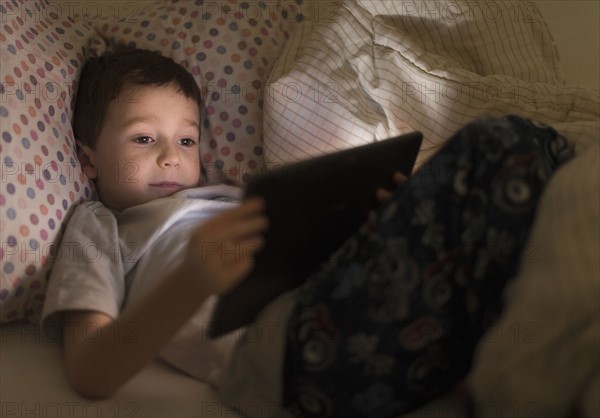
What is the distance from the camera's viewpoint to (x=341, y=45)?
1.03 m

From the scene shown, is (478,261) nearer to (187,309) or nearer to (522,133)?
(522,133)

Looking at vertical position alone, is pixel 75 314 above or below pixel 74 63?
below

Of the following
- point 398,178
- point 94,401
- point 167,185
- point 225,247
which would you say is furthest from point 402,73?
point 94,401

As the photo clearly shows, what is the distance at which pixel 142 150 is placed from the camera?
0.93 metres

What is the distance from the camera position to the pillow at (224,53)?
106 cm

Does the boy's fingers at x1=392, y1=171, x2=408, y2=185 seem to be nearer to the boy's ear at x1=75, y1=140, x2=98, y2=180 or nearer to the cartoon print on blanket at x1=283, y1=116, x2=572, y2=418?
the cartoon print on blanket at x1=283, y1=116, x2=572, y2=418

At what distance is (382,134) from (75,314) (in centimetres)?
51

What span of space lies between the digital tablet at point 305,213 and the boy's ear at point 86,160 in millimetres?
422

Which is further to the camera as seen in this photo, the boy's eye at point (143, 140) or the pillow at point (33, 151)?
the boy's eye at point (143, 140)

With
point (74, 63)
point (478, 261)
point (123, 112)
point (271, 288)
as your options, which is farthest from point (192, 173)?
point (478, 261)

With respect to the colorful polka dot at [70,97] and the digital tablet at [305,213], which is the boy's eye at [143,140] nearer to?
the colorful polka dot at [70,97]

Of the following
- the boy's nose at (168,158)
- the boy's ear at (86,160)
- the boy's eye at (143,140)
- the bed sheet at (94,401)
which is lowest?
the bed sheet at (94,401)

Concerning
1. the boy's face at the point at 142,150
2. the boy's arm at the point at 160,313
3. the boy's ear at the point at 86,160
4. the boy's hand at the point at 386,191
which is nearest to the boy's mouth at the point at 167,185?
the boy's face at the point at 142,150

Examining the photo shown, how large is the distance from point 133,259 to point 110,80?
0.95 ft
